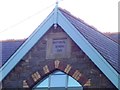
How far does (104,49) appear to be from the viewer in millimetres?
12477

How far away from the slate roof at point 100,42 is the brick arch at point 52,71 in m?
0.99

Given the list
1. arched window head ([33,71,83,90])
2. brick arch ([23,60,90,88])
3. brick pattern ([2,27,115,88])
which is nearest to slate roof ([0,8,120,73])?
brick pattern ([2,27,115,88])

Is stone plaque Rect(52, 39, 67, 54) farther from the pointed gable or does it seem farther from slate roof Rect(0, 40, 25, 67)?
slate roof Rect(0, 40, 25, 67)

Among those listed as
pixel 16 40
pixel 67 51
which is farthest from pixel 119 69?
pixel 16 40

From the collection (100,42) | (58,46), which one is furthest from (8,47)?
(100,42)

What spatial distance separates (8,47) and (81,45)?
4.72 meters

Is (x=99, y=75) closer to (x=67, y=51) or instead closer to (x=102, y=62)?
(x=102, y=62)

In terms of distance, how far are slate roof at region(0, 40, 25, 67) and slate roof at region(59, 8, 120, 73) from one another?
125 inches

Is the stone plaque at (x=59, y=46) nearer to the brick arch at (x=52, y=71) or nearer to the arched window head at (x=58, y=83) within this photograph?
the brick arch at (x=52, y=71)

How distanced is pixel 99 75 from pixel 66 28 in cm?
188

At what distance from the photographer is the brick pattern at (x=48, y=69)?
37.3 feet

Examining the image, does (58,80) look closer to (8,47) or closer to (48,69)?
(48,69)

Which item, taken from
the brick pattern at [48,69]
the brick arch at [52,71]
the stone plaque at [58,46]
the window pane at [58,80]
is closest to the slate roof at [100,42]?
the brick pattern at [48,69]

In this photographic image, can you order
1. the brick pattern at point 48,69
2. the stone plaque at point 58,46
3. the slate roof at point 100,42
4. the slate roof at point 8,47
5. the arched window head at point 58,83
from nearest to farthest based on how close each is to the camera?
the brick pattern at point 48,69, the arched window head at point 58,83, the slate roof at point 100,42, the stone plaque at point 58,46, the slate roof at point 8,47
